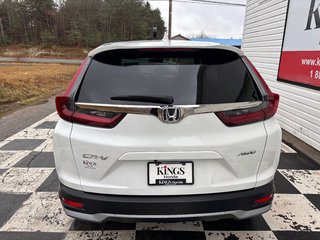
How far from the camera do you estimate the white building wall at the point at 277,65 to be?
4.53 metres

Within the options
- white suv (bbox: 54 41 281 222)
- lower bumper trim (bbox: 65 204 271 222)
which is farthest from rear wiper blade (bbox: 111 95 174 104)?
lower bumper trim (bbox: 65 204 271 222)

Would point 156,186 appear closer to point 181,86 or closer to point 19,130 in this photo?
point 181,86

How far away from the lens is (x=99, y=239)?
2.20m

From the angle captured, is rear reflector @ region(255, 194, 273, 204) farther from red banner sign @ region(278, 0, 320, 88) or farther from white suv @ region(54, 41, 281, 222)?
red banner sign @ region(278, 0, 320, 88)

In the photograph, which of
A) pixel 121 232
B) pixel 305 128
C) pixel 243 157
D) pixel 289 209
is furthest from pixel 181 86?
pixel 305 128

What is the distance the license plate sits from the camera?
1.71 metres

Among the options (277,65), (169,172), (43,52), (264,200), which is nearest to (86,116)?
(169,172)

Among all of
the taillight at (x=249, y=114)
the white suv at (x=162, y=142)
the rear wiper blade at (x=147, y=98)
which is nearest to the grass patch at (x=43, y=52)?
the white suv at (x=162, y=142)

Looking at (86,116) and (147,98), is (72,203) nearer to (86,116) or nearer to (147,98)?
(86,116)

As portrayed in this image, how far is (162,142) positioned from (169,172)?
0.66 feet

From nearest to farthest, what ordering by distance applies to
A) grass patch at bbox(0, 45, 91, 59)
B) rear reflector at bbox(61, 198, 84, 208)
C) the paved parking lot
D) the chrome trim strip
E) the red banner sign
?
the chrome trim strip, rear reflector at bbox(61, 198, 84, 208), the paved parking lot, the red banner sign, grass patch at bbox(0, 45, 91, 59)

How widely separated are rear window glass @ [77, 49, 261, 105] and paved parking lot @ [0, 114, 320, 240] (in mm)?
1187

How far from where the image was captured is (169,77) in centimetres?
184

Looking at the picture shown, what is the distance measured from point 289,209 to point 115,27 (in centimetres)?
4783
